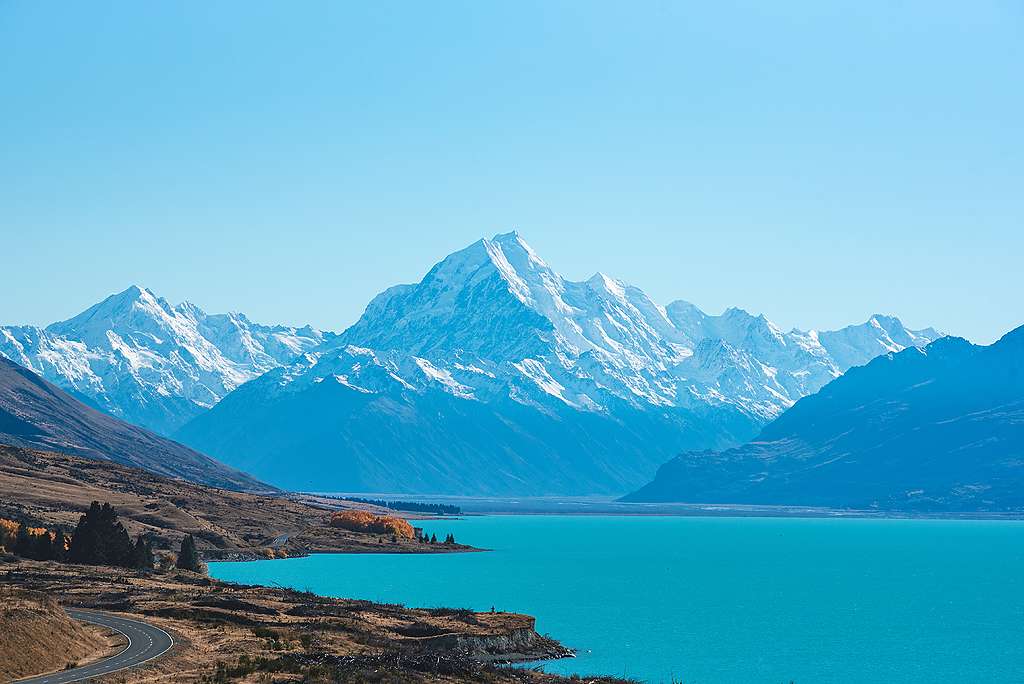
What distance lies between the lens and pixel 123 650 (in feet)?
286

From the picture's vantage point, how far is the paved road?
250 ft

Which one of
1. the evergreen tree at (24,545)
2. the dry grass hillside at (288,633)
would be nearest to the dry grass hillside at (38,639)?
the dry grass hillside at (288,633)

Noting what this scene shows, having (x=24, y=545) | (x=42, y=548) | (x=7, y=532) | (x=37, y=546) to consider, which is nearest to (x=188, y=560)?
(x=42, y=548)

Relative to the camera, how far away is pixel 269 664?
8362cm

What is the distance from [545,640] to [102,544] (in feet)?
206

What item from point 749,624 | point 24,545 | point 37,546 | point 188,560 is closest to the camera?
point 749,624

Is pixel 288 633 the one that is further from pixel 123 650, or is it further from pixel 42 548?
pixel 42 548

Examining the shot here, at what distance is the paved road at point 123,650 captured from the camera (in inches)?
3002

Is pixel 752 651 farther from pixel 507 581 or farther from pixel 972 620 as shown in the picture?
pixel 507 581

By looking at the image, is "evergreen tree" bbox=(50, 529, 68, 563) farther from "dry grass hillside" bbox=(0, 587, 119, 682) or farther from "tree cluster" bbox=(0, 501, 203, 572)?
"dry grass hillside" bbox=(0, 587, 119, 682)

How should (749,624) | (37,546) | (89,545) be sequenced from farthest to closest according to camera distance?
(89,545)
(37,546)
(749,624)

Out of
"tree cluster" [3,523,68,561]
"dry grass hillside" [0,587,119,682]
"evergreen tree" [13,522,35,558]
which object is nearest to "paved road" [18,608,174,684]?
"dry grass hillside" [0,587,119,682]

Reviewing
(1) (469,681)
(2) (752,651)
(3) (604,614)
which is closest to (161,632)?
(1) (469,681)

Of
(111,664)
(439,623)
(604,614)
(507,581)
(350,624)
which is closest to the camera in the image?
(111,664)
